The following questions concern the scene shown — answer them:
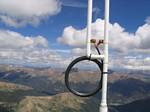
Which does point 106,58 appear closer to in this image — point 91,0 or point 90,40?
point 90,40

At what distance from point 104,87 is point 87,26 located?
2147mm

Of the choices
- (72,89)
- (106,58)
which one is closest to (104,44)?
(106,58)

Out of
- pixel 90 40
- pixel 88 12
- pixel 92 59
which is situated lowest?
pixel 92 59

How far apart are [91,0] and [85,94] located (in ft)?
11.3

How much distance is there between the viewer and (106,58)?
10234 millimetres

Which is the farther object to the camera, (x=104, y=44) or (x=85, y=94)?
(x=85, y=94)

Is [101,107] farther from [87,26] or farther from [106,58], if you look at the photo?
[87,26]

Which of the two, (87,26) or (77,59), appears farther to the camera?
(77,59)

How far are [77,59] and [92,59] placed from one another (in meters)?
0.68

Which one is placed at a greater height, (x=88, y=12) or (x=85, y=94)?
(x=88, y=12)

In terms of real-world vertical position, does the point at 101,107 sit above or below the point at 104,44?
below

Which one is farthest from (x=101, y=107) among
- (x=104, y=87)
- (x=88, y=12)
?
(x=88, y=12)

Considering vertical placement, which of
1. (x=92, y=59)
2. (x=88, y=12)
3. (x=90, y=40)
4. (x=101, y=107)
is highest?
(x=88, y=12)

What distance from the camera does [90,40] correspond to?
10.6 meters
